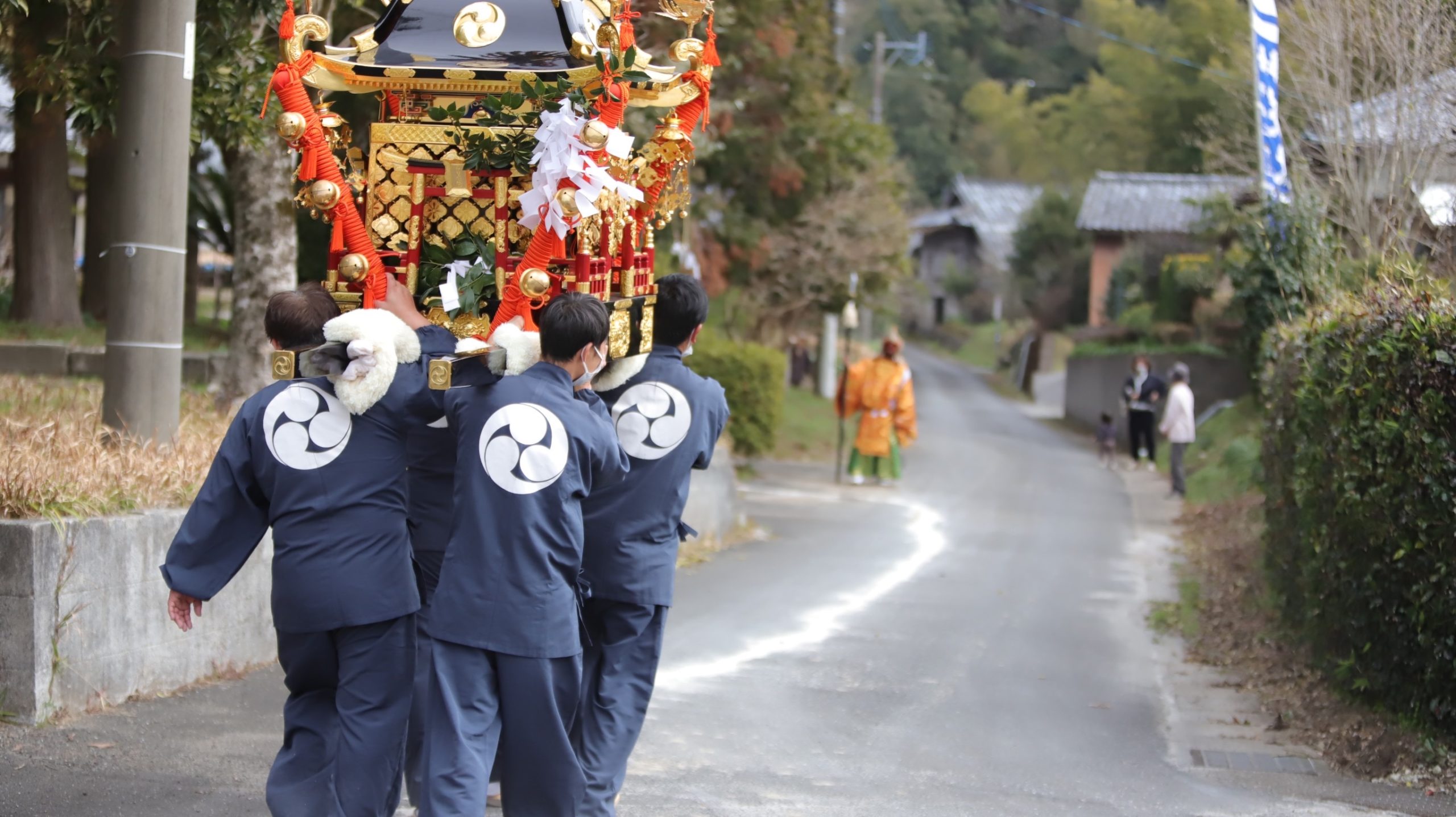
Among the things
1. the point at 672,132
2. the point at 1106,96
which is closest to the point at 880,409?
the point at 672,132

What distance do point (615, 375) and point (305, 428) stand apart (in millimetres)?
1337

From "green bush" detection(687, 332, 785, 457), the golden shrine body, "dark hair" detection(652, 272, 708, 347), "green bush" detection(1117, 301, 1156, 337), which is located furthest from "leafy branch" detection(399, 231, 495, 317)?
"green bush" detection(1117, 301, 1156, 337)

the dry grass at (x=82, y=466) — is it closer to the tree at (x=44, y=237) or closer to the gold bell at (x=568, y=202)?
the gold bell at (x=568, y=202)

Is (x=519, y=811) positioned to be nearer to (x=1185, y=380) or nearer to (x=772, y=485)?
(x=772, y=485)

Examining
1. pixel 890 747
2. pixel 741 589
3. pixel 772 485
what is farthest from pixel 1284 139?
pixel 890 747

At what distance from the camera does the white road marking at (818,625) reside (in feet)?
25.0

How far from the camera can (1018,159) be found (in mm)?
58250

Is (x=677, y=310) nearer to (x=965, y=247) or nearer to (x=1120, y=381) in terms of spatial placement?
(x=1120, y=381)

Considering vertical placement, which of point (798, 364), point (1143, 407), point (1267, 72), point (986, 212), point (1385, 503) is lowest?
point (798, 364)

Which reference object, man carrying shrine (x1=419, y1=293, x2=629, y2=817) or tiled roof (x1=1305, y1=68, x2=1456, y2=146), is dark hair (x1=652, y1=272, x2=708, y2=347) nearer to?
man carrying shrine (x1=419, y1=293, x2=629, y2=817)

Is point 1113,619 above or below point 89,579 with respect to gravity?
below

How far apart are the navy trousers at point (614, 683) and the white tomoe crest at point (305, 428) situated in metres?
1.23

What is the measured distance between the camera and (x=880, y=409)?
1752 cm

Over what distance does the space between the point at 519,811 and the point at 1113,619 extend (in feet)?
23.1
